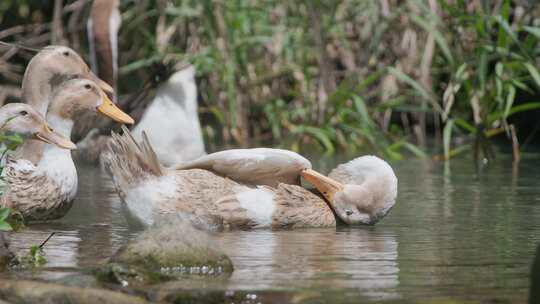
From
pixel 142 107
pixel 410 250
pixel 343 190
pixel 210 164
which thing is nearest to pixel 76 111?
pixel 210 164

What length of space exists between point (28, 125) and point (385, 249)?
1773 millimetres

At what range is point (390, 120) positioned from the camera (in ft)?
39.2

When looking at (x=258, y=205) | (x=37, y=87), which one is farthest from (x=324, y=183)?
(x=37, y=87)

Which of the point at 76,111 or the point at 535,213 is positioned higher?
the point at 76,111

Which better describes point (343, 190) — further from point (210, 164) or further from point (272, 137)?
point (272, 137)

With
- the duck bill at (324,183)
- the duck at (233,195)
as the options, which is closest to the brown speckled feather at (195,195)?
the duck at (233,195)

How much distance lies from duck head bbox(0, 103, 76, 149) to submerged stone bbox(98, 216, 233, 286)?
1.42 meters

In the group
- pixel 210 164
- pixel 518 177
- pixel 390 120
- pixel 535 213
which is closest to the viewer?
pixel 210 164

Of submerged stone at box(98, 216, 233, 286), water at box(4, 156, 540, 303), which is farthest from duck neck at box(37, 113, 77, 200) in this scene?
submerged stone at box(98, 216, 233, 286)

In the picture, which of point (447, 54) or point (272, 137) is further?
point (272, 137)

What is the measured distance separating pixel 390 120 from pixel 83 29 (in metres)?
3.23

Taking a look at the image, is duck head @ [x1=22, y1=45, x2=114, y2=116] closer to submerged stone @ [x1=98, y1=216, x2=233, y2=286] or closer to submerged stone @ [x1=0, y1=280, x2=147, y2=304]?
submerged stone @ [x1=98, y1=216, x2=233, y2=286]

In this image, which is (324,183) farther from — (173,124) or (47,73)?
(173,124)

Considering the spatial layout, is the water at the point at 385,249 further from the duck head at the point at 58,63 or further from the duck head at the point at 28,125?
the duck head at the point at 58,63
